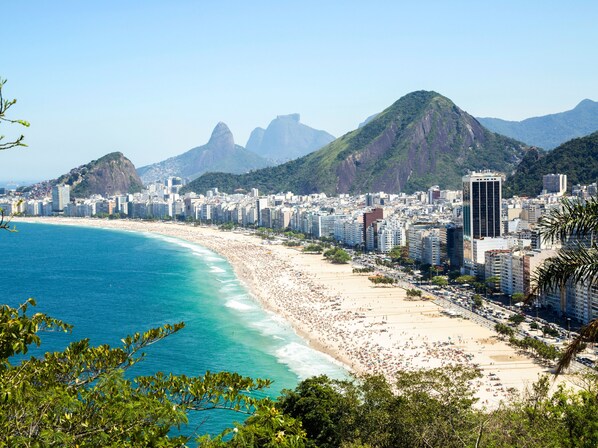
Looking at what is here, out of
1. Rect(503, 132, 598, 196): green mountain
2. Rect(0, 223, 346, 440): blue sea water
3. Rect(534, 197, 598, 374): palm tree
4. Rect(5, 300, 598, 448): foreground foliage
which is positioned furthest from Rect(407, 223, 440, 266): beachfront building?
Rect(534, 197, 598, 374): palm tree

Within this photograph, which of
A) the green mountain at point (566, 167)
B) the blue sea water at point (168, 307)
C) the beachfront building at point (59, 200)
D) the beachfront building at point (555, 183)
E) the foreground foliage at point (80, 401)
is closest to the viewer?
the foreground foliage at point (80, 401)

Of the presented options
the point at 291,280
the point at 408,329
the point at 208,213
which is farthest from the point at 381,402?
the point at 208,213

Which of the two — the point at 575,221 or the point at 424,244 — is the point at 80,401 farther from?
the point at 424,244

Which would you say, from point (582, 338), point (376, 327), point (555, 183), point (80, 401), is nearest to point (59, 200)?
point (555, 183)

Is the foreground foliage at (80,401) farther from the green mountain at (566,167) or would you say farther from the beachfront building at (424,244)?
the green mountain at (566,167)

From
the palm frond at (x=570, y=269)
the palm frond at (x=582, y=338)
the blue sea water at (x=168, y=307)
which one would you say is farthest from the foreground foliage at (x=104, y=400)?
the blue sea water at (x=168, y=307)
